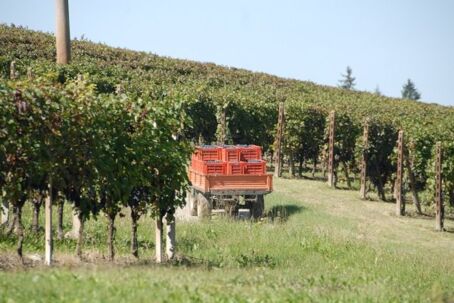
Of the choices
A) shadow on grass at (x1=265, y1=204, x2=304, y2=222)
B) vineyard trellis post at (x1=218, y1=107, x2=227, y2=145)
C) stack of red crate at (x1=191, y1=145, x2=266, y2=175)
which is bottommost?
shadow on grass at (x1=265, y1=204, x2=304, y2=222)

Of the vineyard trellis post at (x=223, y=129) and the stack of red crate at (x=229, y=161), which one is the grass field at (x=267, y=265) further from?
the vineyard trellis post at (x=223, y=129)

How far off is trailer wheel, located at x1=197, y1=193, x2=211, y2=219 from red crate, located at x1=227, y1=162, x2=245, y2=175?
1075 mm

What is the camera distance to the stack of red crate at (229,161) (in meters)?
20.9

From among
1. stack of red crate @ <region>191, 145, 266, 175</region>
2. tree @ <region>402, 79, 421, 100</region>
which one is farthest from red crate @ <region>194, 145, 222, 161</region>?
tree @ <region>402, 79, 421, 100</region>

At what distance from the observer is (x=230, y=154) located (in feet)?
71.5

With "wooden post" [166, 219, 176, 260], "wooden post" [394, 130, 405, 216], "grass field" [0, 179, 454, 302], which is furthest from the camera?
"wooden post" [394, 130, 405, 216]

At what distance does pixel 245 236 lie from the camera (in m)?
16.1

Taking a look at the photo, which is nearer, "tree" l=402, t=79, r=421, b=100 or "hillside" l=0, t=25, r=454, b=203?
"hillside" l=0, t=25, r=454, b=203

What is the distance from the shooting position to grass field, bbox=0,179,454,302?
8.23m

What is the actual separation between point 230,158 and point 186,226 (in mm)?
5000

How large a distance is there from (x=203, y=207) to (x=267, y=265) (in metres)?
7.74

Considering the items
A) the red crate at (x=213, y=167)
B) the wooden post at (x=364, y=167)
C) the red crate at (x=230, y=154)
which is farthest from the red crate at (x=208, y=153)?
the wooden post at (x=364, y=167)

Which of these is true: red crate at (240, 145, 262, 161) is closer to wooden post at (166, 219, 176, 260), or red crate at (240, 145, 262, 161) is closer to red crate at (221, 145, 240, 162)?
red crate at (221, 145, 240, 162)

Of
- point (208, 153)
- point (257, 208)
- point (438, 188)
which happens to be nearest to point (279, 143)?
point (208, 153)
